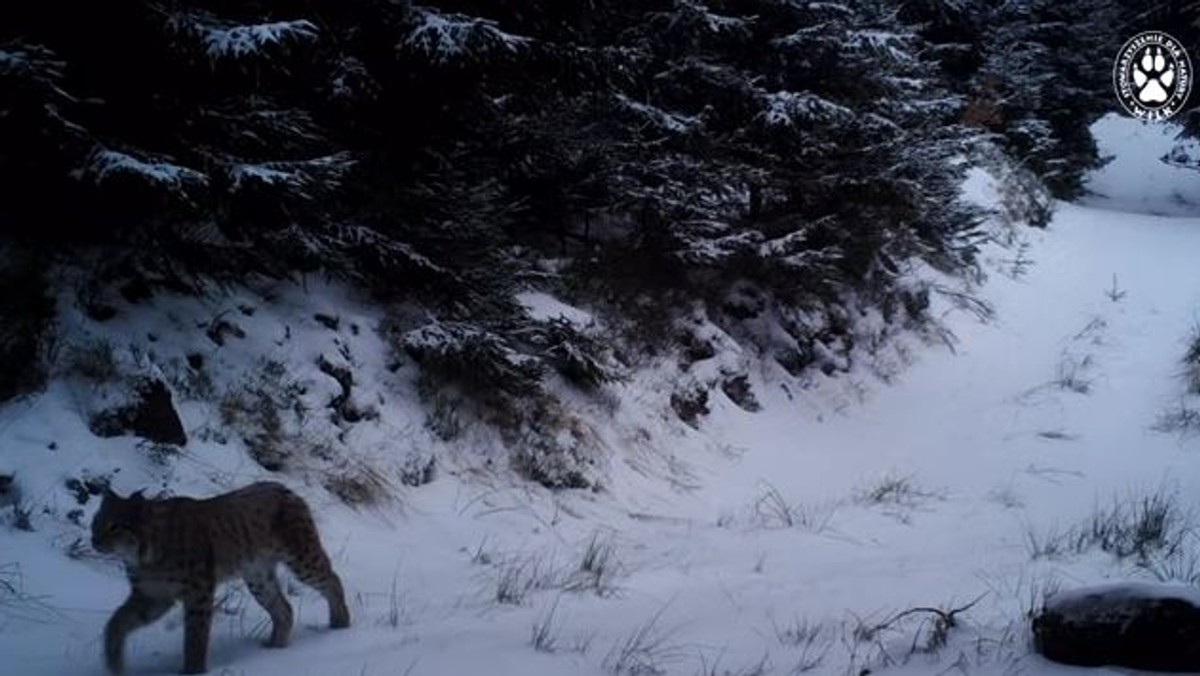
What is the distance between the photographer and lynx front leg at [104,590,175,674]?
4434mm

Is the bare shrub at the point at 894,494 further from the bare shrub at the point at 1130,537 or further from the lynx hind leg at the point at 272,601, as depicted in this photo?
the lynx hind leg at the point at 272,601

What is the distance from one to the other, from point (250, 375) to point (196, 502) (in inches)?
124

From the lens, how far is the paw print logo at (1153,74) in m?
16.3

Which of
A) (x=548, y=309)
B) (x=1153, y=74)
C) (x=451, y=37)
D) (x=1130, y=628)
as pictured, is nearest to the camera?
(x=1130, y=628)

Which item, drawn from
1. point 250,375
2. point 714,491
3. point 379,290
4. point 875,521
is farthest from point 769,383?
point 250,375

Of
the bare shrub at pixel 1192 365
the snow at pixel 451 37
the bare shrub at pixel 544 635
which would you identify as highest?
the snow at pixel 451 37

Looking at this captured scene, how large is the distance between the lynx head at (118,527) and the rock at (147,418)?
93.1 inches

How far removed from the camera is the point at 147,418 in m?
6.91

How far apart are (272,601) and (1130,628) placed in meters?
3.90

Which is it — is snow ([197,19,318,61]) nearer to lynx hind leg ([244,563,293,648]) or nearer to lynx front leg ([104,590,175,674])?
lynx hind leg ([244,563,293,648])

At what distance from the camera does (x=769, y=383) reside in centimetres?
Result: 1337

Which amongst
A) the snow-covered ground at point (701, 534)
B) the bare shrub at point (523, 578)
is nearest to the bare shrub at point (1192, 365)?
the snow-covered ground at point (701, 534)

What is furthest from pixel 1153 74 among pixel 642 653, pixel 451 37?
pixel 642 653

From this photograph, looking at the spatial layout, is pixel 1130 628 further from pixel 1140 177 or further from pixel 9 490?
pixel 1140 177
